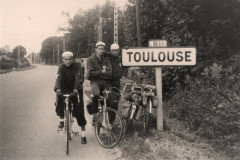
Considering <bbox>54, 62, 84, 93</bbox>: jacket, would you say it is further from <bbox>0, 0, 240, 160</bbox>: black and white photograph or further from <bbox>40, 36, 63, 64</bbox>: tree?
<bbox>40, 36, 63, 64</bbox>: tree

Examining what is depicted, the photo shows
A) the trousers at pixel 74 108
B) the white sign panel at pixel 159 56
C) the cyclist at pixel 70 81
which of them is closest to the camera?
the cyclist at pixel 70 81

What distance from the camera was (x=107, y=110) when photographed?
5871mm

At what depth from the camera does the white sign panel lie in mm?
6297

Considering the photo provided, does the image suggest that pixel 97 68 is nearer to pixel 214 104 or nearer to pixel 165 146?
pixel 165 146

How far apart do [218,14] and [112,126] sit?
5821 mm

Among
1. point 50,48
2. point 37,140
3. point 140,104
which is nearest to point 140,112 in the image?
point 140,104

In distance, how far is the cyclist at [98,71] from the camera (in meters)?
6.36

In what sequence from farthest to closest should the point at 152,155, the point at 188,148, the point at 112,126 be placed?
the point at 112,126 → the point at 188,148 → the point at 152,155

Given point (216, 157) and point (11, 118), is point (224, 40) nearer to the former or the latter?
point (216, 157)

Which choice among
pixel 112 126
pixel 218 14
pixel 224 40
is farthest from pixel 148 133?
pixel 218 14

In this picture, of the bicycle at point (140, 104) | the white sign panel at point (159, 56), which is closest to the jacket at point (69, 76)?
the white sign panel at point (159, 56)

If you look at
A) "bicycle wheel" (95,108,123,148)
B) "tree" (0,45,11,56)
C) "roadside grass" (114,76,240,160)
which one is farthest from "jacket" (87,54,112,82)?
"tree" (0,45,11,56)

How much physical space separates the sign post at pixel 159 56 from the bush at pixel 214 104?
86cm

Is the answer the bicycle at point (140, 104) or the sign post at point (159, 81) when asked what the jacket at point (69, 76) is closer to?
the bicycle at point (140, 104)
